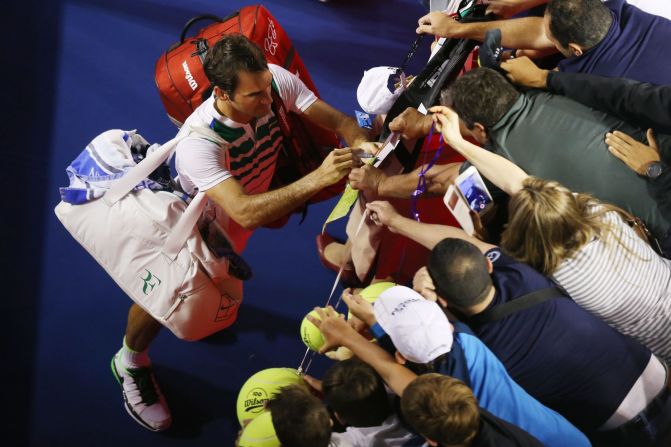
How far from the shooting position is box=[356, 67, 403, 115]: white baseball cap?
282 centimetres

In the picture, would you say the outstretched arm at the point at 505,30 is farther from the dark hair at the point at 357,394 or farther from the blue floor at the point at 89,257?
the dark hair at the point at 357,394

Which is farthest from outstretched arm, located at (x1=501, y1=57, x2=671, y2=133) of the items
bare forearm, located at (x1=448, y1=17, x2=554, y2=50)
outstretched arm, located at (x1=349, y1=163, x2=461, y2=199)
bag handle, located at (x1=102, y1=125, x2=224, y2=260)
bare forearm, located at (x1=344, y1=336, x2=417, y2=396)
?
bag handle, located at (x1=102, y1=125, x2=224, y2=260)

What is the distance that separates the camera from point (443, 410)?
5.47 feet

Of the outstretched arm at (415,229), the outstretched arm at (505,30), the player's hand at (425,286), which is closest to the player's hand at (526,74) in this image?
the outstretched arm at (505,30)

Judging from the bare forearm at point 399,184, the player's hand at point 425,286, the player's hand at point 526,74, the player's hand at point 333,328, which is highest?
the player's hand at point 526,74

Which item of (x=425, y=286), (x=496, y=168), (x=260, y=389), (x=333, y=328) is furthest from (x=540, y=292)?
(x=260, y=389)

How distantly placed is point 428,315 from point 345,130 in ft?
3.71

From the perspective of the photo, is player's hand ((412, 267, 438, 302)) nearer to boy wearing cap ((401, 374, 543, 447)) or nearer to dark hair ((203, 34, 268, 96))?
boy wearing cap ((401, 374, 543, 447))

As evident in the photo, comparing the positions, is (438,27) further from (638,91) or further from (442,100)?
(638,91)

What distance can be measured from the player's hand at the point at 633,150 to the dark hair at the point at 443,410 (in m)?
1.05

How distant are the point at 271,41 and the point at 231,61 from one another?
1128mm

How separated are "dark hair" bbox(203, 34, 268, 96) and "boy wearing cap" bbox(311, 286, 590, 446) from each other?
3.16ft

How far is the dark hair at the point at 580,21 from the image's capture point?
2350 millimetres

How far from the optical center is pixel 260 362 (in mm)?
3084
